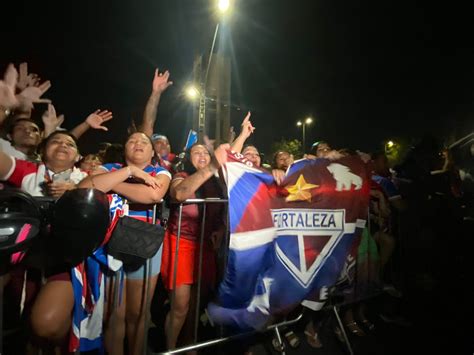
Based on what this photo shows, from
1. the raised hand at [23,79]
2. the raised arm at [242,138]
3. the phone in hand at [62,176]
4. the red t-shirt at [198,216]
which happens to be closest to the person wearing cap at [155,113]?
the raised arm at [242,138]

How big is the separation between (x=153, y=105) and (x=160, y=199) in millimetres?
2260

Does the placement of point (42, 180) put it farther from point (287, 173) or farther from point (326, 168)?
point (326, 168)

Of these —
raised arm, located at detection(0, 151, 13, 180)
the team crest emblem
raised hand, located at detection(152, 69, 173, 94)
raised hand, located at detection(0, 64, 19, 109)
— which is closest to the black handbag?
raised arm, located at detection(0, 151, 13, 180)

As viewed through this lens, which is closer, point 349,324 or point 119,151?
point 349,324

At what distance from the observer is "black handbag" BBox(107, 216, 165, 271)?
2312mm

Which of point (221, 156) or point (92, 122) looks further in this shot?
point (92, 122)

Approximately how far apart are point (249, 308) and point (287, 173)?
1370 mm

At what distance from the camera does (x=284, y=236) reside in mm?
2857

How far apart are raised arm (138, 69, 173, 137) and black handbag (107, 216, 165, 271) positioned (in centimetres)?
215

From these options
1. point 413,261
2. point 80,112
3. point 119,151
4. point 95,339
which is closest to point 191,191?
point 95,339

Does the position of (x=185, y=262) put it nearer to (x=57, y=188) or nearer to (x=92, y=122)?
(x=57, y=188)

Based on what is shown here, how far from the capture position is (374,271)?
3.73m

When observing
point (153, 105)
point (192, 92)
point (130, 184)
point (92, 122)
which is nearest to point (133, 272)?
point (130, 184)

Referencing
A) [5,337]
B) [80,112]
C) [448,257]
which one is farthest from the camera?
[80,112]
